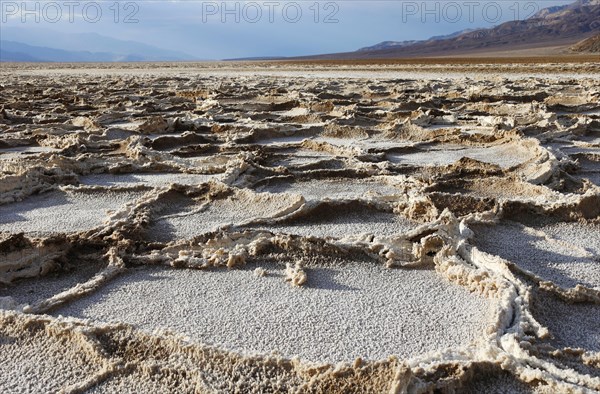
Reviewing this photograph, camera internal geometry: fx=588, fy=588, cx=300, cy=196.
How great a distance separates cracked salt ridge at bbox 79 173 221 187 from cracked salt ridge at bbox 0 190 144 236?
8.8 inches

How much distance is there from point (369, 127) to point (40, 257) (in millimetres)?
3243

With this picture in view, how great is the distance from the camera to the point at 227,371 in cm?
131

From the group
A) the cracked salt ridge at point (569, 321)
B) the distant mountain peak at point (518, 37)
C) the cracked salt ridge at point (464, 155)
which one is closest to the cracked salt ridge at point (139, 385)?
the cracked salt ridge at point (569, 321)

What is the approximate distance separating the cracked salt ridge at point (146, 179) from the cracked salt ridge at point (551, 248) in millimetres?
1491

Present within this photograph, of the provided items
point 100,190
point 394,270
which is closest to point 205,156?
point 100,190

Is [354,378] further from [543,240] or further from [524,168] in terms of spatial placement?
[524,168]

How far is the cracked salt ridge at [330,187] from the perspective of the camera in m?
2.79

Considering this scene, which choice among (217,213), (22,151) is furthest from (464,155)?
(22,151)

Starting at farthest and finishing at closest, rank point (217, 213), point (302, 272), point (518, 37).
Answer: point (518, 37) < point (217, 213) < point (302, 272)

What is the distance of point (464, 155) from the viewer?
3.62m

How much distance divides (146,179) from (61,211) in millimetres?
659

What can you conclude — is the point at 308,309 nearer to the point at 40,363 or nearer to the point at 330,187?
the point at 40,363

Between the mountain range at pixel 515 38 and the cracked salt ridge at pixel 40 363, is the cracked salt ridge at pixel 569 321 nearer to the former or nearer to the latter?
the cracked salt ridge at pixel 40 363

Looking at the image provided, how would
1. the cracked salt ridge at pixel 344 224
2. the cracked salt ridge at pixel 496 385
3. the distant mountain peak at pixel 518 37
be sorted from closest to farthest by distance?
the cracked salt ridge at pixel 496 385 < the cracked salt ridge at pixel 344 224 < the distant mountain peak at pixel 518 37
